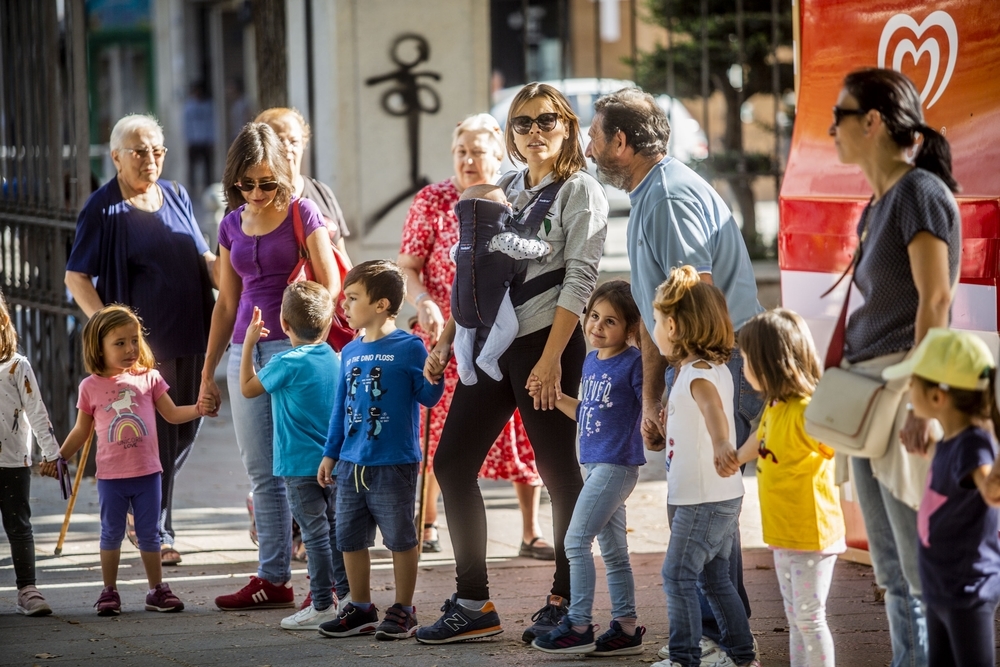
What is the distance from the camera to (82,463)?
6.54 meters

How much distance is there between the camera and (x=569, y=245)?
4895 millimetres

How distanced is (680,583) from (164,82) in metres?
27.0

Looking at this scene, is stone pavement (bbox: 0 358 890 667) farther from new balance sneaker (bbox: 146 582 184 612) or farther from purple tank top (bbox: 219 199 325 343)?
purple tank top (bbox: 219 199 325 343)

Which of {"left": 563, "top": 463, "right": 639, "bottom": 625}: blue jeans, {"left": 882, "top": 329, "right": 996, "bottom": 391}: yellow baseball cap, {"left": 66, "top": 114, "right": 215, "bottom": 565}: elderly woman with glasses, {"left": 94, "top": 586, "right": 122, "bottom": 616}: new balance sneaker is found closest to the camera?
{"left": 882, "top": 329, "right": 996, "bottom": 391}: yellow baseball cap

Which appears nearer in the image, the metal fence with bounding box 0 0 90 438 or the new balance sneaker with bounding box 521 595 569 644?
the new balance sneaker with bounding box 521 595 569 644

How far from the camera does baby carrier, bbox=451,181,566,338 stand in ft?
15.8

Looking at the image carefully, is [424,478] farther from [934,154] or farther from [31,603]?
[934,154]

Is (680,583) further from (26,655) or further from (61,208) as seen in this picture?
(61,208)

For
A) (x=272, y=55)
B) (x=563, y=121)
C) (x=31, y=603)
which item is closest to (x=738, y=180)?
(x=272, y=55)

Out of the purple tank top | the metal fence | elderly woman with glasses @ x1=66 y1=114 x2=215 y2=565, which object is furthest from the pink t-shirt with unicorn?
the metal fence

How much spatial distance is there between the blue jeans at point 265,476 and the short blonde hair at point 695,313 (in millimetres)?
1849

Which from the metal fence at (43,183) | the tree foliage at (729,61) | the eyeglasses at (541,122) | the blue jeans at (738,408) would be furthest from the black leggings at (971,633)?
the tree foliage at (729,61)

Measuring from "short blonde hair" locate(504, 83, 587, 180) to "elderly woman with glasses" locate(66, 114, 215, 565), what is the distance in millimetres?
2131

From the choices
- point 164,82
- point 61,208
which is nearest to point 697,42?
point 61,208
